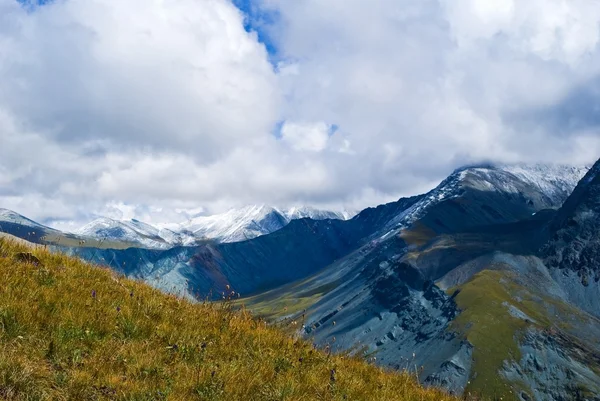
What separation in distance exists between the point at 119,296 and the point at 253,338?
2670mm

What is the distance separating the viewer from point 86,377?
6195 mm

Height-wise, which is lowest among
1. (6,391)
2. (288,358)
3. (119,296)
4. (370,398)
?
(370,398)

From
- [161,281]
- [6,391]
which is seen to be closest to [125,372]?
[6,391]

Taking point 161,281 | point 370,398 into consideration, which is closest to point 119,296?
point 161,281

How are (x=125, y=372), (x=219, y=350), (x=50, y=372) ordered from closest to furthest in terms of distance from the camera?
(x=50, y=372)
(x=125, y=372)
(x=219, y=350)

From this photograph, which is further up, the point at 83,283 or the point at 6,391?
the point at 83,283

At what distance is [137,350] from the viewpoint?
732 centimetres

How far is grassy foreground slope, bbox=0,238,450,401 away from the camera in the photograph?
6.20 meters

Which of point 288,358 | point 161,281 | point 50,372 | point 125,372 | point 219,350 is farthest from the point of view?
point 161,281

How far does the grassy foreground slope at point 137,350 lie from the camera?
20.3 ft

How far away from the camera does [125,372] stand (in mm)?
6715

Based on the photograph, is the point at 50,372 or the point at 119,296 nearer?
the point at 50,372

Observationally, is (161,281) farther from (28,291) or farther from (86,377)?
(86,377)

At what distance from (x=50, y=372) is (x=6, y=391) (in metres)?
0.61
